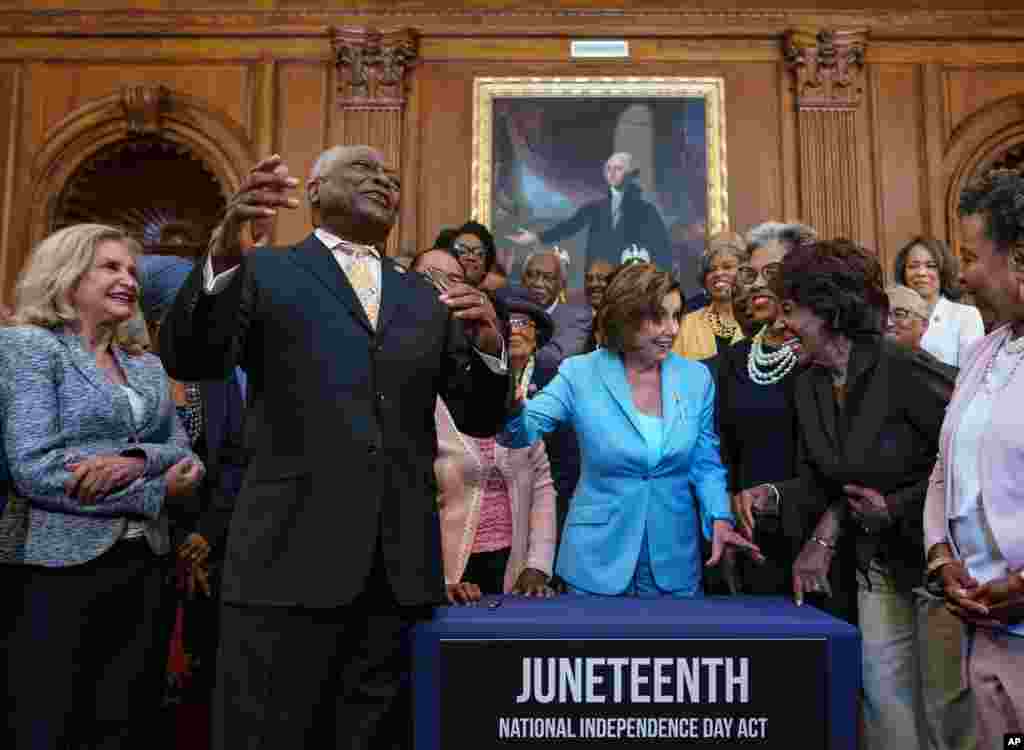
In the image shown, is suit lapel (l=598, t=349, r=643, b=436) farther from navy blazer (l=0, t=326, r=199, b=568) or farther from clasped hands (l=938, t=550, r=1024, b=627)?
navy blazer (l=0, t=326, r=199, b=568)

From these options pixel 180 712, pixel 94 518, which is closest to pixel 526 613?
pixel 94 518

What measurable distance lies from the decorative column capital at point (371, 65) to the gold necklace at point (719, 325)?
3.70 meters

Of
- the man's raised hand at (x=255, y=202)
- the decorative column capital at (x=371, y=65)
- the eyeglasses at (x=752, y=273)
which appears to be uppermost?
the decorative column capital at (x=371, y=65)

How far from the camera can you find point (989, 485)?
1912 mm

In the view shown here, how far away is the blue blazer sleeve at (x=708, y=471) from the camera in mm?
2727

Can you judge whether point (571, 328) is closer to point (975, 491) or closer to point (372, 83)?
point (372, 83)

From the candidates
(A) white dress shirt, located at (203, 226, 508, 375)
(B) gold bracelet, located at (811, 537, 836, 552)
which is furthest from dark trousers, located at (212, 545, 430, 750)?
Result: (B) gold bracelet, located at (811, 537, 836, 552)

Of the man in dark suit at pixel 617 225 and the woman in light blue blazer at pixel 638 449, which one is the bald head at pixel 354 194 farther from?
the man in dark suit at pixel 617 225

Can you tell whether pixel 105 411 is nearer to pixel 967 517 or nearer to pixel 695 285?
pixel 967 517

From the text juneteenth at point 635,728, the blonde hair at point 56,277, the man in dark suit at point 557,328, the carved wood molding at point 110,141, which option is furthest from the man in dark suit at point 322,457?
the carved wood molding at point 110,141

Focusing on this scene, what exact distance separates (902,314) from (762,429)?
3.58ft

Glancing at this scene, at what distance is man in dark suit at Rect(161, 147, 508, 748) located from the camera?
1896mm

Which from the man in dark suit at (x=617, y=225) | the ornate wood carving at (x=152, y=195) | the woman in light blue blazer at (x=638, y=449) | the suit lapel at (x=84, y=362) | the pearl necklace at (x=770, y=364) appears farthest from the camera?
the ornate wood carving at (x=152, y=195)

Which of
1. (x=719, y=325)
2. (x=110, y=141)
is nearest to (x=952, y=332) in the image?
(x=719, y=325)
